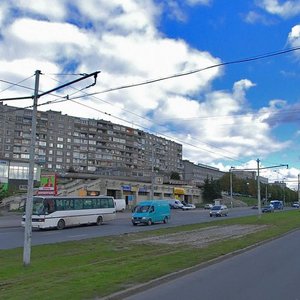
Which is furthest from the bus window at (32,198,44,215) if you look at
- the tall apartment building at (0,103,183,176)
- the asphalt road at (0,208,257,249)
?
the tall apartment building at (0,103,183,176)

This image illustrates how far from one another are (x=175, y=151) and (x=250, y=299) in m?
181

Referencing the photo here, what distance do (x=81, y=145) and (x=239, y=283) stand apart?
151784 millimetres

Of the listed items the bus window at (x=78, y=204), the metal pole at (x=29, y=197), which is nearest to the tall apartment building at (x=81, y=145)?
the bus window at (x=78, y=204)

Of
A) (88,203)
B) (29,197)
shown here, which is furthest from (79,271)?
(88,203)

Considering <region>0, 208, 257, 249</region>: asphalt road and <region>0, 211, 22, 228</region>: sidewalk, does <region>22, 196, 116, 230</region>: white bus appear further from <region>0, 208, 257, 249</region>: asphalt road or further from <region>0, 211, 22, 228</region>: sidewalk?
<region>0, 211, 22, 228</region>: sidewalk

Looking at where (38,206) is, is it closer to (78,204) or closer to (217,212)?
(78,204)

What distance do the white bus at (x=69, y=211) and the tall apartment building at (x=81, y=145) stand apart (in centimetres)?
9141

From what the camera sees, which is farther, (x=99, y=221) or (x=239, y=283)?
(x=99, y=221)

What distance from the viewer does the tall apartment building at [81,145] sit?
141250 mm

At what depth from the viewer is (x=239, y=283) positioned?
10.4 m

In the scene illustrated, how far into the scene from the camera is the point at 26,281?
34.5 ft

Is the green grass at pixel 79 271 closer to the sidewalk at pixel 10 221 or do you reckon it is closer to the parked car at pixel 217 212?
the sidewalk at pixel 10 221

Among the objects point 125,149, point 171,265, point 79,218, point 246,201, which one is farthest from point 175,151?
point 171,265

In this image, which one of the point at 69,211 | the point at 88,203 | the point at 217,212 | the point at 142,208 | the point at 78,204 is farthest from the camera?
the point at 217,212
